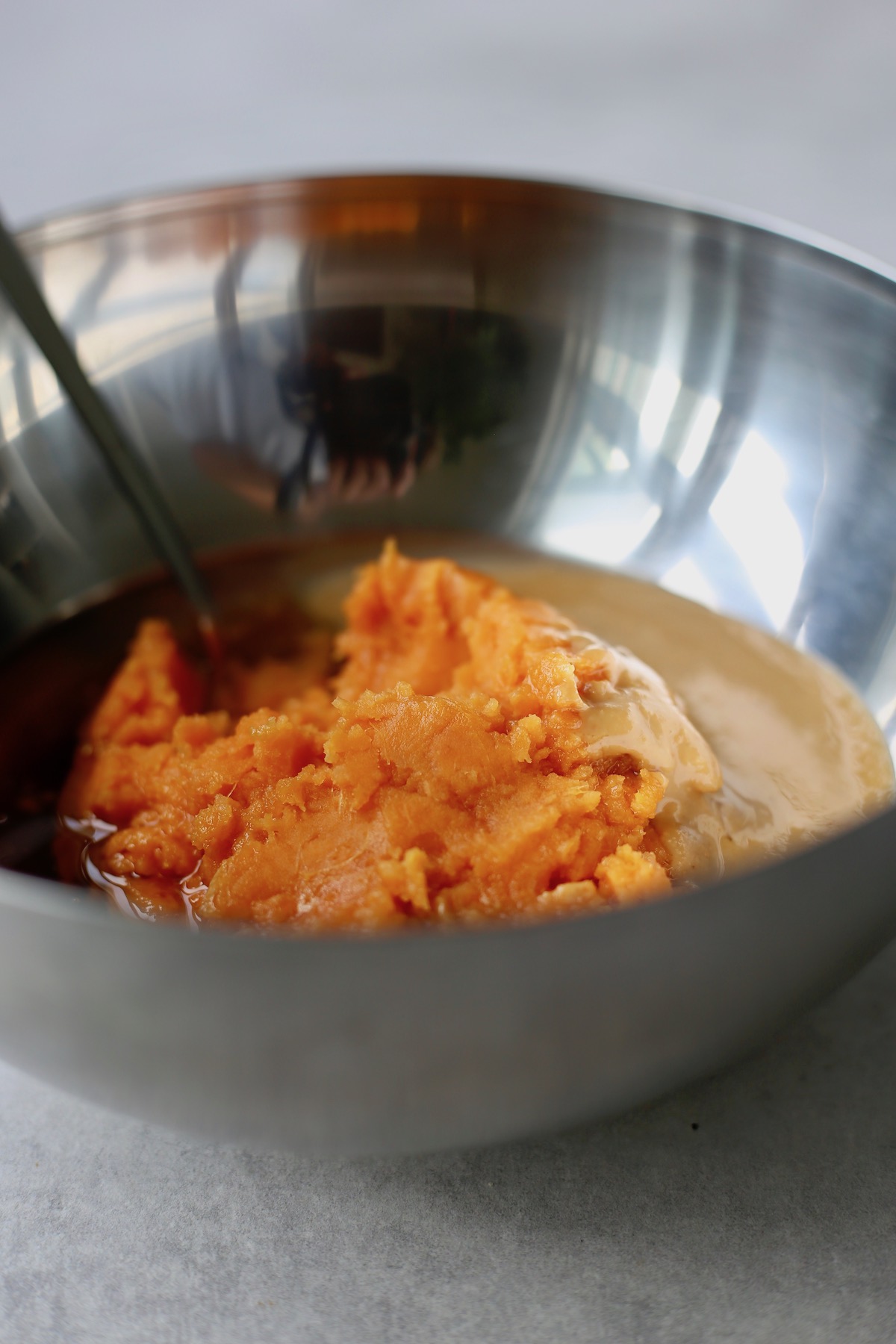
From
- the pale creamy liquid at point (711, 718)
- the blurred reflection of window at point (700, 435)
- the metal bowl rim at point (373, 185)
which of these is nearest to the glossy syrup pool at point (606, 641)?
the pale creamy liquid at point (711, 718)

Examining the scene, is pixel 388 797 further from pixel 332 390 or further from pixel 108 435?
pixel 332 390

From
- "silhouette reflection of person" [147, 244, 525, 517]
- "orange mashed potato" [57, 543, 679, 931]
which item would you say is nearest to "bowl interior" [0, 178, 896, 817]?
"silhouette reflection of person" [147, 244, 525, 517]

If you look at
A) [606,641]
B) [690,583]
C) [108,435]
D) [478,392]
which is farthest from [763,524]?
[108,435]

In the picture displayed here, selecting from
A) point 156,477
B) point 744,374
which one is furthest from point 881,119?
point 156,477

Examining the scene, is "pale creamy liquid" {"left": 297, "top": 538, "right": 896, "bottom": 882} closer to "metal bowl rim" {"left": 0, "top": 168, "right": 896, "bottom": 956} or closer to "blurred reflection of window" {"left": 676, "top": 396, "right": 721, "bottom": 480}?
"blurred reflection of window" {"left": 676, "top": 396, "right": 721, "bottom": 480}

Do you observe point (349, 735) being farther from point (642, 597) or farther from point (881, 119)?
point (881, 119)
